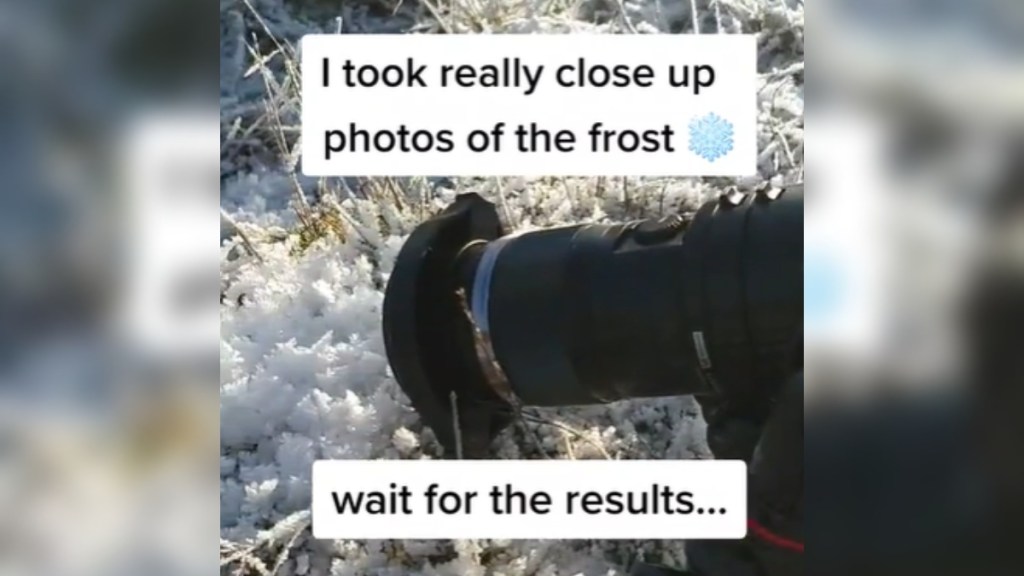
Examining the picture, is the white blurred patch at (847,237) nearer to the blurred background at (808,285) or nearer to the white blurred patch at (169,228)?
the blurred background at (808,285)

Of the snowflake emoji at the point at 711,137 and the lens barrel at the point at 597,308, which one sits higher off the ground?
the snowflake emoji at the point at 711,137

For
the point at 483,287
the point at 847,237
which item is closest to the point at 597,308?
the point at 483,287

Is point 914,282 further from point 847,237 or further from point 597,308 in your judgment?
point 597,308

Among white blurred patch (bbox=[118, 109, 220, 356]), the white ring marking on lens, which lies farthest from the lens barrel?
white blurred patch (bbox=[118, 109, 220, 356])

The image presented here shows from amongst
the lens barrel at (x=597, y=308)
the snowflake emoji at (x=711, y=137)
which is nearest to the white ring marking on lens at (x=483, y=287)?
the lens barrel at (x=597, y=308)

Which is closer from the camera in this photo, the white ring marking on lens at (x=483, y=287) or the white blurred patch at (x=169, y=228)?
the white blurred patch at (x=169, y=228)
